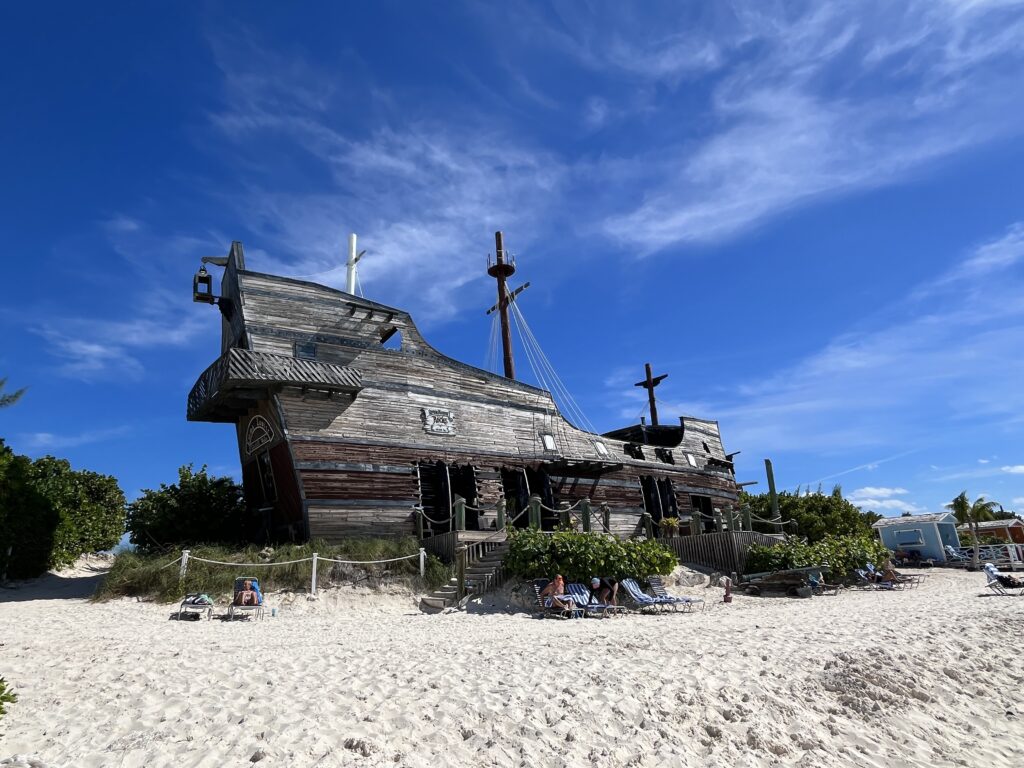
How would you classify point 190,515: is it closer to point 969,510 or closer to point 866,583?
point 866,583

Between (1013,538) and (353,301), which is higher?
(353,301)

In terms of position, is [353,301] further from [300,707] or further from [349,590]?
[300,707]

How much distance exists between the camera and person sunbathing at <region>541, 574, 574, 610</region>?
12.1 m

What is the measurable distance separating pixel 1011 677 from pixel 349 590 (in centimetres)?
1132

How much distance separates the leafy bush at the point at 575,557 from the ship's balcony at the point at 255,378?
6000 mm

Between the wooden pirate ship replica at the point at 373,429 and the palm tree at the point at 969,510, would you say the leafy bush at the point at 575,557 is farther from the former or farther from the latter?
the palm tree at the point at 969,510

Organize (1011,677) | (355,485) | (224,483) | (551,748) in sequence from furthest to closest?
1. (224,483)
2. (355,485)
3. (1011,677)
4. (551,748)

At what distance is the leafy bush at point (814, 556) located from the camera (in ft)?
54.4

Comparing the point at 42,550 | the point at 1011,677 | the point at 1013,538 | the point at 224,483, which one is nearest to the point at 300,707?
the point at 1011,677

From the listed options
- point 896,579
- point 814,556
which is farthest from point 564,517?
point 896,579

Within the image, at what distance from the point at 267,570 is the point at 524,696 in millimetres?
9461

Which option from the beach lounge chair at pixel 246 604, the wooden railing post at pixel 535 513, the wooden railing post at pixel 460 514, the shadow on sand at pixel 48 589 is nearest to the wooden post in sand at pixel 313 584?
the beach lounge chair at pixel 246 604

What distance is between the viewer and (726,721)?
610cm

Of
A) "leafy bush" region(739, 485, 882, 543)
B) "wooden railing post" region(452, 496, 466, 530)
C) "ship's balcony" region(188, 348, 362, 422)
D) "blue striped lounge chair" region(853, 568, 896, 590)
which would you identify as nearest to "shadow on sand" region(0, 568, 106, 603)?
"ship's balcony" region(188, 348, 362, 422)
